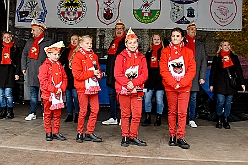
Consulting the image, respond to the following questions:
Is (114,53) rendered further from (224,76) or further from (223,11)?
(223,11)

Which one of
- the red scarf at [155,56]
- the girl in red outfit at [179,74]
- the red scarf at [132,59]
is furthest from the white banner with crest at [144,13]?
the red scarf at [132,59]

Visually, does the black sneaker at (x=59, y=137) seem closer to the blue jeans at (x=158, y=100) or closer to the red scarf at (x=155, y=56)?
the blue jeans at (x=158, y=100)

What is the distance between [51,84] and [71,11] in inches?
146

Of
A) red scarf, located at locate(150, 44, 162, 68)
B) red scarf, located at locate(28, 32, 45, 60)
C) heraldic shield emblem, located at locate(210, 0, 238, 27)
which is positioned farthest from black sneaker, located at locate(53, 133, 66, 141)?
heraldic shield emblem, located at locate(210, 0, 238, 27)

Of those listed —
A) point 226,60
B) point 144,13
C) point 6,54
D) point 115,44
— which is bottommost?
point 226,60

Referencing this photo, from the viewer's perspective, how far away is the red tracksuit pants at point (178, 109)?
210 inches

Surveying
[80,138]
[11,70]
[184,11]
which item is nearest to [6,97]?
[11,70]

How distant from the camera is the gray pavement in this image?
15.3ft

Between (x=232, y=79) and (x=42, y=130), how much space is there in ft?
11.4

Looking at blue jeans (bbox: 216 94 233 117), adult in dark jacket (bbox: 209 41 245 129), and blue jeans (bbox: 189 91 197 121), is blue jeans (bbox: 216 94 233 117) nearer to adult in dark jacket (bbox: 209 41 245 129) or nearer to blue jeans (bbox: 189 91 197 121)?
adult in dark jacket (bbox: 209 41 245 129)

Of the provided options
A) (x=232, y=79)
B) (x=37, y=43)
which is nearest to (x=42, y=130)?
(x=37, y=43)

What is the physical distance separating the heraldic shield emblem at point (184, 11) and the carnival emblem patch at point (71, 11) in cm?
205

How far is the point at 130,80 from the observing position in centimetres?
525

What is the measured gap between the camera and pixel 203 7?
8.57 m
